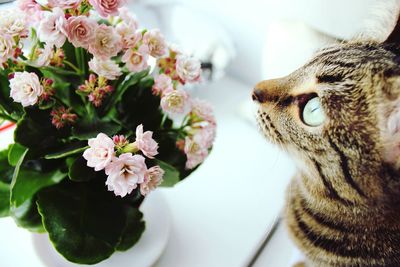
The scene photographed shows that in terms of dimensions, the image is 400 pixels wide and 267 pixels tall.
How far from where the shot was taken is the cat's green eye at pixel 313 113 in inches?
21.6

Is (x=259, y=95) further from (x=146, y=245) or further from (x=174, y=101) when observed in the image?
(x=146, y=245)

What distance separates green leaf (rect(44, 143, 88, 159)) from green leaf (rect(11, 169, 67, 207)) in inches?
2.0

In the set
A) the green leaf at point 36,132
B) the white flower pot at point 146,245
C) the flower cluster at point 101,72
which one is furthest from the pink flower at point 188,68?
the white flower pot at point 146,245

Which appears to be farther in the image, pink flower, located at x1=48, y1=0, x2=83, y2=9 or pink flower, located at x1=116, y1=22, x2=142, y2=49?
pink flower, located at x1=116, y1=22, x2=142, y2=49

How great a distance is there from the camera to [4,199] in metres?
0.63

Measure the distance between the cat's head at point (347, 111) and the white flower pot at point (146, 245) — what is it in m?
0.30

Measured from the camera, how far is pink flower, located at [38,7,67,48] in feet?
1.60

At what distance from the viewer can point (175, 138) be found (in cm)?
66

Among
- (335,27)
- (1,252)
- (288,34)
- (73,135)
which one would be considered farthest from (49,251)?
(335,27)

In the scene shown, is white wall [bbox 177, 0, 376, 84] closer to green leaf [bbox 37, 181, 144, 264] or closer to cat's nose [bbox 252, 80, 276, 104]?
cat's nose [bbox 252, 80, 276, 104]

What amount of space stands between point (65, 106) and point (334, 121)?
1.27 feet

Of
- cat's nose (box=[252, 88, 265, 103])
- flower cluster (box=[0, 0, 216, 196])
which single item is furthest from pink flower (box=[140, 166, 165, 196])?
→ cat's nose (box=[252, 88, 265, 103])

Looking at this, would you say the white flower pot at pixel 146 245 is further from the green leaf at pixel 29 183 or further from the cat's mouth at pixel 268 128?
the cat's mouth at pixel 268 128

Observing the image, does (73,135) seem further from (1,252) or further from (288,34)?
(288,34)
